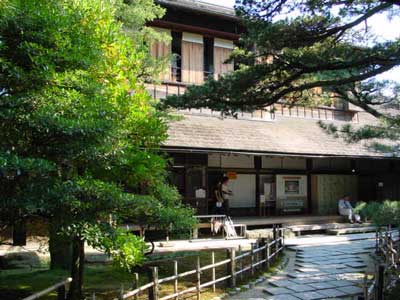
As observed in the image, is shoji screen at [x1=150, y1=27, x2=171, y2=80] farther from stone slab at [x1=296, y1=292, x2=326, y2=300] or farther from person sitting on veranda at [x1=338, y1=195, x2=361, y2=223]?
stone slab at [x1=296, y1=292, x2=326, y2=300]

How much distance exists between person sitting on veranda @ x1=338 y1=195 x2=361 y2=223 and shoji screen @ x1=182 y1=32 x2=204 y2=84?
7.57 m

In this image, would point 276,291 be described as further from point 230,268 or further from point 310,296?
point 230,268

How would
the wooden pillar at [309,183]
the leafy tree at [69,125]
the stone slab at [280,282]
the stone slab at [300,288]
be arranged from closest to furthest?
the leafy tree at [69,125] → the stone slab at [300,288] → the stone slab at [280,282] → the wooden pillar at [309,183]

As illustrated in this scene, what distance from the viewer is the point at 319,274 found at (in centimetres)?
888

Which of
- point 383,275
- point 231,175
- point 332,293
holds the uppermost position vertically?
point 231,175

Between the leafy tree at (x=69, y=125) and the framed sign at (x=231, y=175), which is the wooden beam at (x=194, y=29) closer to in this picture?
the framed sign at (x=231, y=175)

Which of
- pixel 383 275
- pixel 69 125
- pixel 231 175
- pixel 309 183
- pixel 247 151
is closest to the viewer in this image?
pixel 69 125

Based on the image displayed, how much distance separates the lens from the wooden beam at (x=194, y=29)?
15.8 metres

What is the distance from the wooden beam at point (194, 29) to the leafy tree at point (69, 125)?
10.7 metres

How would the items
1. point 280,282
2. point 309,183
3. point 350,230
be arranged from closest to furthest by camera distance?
point 280,282, point 350,230, point 309,183

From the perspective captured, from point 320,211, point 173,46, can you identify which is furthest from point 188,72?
point 320,211

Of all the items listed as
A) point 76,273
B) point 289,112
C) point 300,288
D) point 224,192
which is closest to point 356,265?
point 300,288

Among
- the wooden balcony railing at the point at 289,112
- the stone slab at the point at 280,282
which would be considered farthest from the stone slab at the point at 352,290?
the wooden balcony railing at the point at 289,112

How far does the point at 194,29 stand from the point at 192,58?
1095 millimetres
